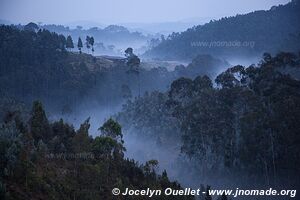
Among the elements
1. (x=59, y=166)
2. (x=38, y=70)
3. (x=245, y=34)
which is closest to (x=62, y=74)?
(x=38, y=70)

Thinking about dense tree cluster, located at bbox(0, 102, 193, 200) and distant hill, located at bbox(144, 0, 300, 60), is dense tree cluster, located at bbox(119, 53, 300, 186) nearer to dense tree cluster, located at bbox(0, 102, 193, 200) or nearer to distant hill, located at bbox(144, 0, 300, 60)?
dense tree cluster, located at bbox(0, 102, 193, 200)

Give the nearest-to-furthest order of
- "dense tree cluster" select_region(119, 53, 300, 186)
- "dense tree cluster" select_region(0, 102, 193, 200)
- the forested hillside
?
"dense tree cluster" select_region(0, 102, 193, 200), "dense tree cluster" select_region(119, 53, 300, 186), the forested hillside

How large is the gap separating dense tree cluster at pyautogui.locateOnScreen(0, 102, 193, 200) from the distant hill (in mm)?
75339

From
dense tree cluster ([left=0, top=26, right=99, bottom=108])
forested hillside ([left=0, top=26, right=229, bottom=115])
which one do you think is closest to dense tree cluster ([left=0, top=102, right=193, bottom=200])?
forested hillside ([left=0, top=26, right=229, bottom=115])

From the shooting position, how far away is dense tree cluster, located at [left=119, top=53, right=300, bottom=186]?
3738 cm

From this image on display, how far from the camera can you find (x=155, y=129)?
59781 millimetres

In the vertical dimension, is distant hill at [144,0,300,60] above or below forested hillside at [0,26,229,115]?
above

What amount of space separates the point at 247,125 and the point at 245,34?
80.6 m

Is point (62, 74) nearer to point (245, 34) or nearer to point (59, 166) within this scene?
point (59, 166)

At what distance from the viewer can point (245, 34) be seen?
11394 centimetres

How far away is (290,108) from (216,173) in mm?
12303

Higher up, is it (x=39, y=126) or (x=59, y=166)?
(x=39, y=126)

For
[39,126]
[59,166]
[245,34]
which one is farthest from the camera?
[245,34]

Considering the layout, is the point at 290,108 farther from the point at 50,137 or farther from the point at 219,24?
the point at 219,24
